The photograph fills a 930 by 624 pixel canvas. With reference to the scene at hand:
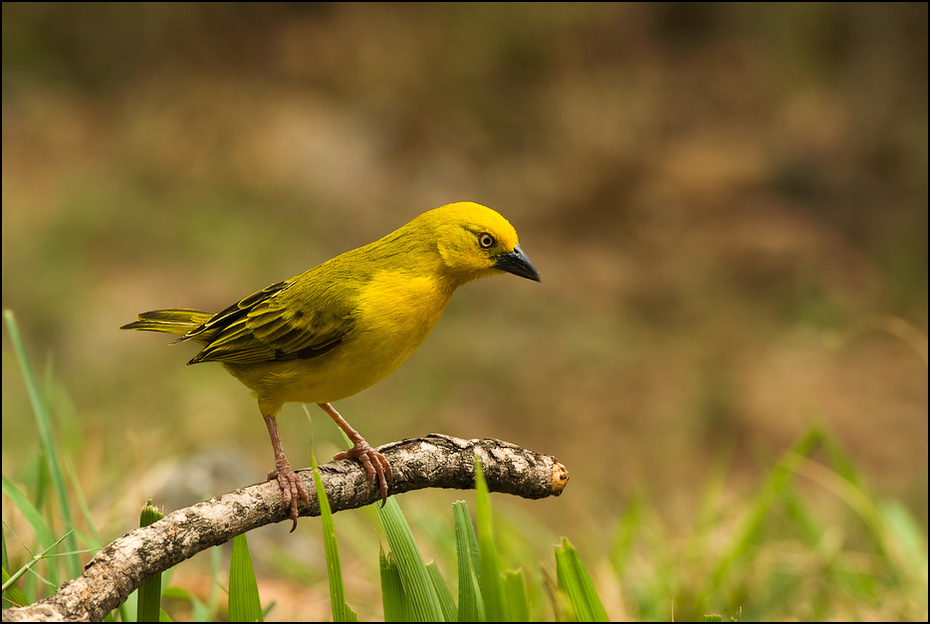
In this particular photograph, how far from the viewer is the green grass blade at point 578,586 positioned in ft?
6.79

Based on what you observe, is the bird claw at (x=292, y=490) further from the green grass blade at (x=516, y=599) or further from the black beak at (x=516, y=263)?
the black beak at (x=516, y=263)

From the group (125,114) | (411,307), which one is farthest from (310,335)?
(125,114)

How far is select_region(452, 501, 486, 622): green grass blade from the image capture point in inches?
77.3

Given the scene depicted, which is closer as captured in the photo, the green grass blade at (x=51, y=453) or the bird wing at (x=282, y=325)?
the bird wing at (x=282, y=325)

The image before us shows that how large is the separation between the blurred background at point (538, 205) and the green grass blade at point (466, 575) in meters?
4.71

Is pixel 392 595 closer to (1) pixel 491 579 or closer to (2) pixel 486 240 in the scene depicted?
(1) pixel 491 579

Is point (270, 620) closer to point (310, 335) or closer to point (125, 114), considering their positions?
point (310, 335)

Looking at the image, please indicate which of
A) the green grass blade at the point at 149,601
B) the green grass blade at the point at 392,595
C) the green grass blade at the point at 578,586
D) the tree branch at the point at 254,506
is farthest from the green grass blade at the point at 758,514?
the green grass blade at the point at 149,601

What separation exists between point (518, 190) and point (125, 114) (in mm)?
5274

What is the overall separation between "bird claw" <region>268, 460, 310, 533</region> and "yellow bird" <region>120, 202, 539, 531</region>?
0.01 m

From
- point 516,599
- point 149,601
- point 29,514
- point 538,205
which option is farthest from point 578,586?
point 538,205

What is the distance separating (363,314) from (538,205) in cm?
866

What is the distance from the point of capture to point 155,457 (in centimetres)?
491

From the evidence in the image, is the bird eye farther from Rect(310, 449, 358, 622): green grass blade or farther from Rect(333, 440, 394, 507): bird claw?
Rect(310, 449, 358, 622): green grass blade
